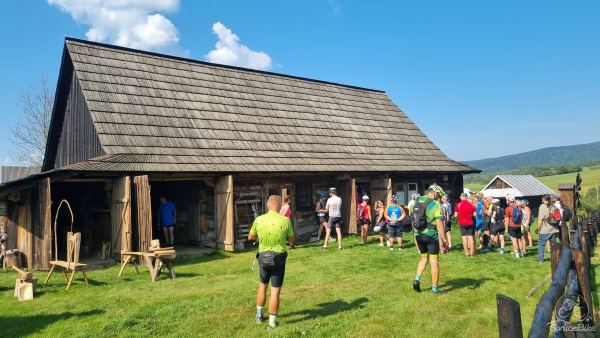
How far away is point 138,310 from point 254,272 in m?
3.31

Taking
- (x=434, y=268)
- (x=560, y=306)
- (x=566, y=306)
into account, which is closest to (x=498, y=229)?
(x=434, y=268)

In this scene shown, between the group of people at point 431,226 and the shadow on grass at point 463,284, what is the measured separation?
0.48 meters

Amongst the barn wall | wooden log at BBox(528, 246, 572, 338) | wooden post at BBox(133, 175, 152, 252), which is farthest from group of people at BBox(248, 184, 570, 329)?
the barn wall

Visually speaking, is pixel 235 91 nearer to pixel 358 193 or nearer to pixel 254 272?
pixel 358 193

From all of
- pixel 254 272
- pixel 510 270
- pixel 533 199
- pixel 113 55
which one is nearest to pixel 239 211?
pixel 254 272

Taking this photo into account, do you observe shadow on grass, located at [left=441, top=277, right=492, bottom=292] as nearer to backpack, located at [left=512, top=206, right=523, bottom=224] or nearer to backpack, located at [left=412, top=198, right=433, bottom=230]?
backpack, located at [left=412, top=198, right=433, bottom=230]

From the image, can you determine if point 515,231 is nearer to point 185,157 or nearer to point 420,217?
point 420,217

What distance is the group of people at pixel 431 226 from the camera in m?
5.79

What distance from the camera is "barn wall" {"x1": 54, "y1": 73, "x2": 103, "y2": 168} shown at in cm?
1305

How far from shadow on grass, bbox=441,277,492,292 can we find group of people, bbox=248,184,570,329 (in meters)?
0.48

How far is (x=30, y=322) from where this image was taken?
20.5 feet

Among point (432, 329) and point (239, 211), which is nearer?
point (432, 329)

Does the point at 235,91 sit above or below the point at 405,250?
above

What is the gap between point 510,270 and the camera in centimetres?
927
